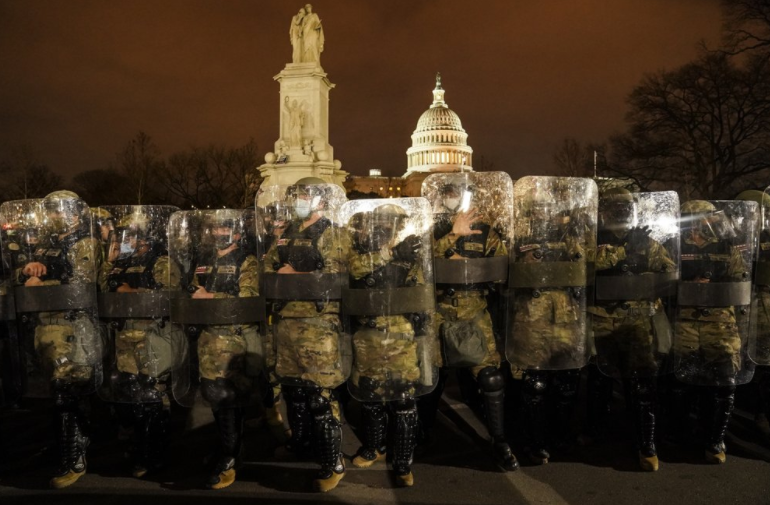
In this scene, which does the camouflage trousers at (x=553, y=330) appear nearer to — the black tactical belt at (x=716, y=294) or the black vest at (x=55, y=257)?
the black tactical belt at (x=716, y=294)

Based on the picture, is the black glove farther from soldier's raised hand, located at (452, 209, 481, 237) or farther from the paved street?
the paved street

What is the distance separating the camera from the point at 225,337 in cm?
516

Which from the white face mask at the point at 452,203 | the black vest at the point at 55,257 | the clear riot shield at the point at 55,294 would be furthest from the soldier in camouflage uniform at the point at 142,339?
the white face mask at the point at 452,203

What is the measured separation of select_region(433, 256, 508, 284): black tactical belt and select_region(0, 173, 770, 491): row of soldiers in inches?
0.7

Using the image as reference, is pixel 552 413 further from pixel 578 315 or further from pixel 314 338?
pixel 314 338

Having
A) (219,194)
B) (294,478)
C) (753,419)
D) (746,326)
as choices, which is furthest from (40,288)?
(219,194)

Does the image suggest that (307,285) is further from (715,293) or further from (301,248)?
(715,293)

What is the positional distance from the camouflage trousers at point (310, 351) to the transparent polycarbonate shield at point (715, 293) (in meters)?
2.89

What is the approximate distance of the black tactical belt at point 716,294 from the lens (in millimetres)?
5352

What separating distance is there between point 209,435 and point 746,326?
5.07 m

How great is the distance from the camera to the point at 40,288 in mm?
5414

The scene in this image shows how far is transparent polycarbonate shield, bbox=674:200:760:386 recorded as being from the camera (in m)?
5.36

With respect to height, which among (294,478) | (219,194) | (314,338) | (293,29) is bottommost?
(294,478)

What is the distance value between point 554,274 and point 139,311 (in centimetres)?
348
